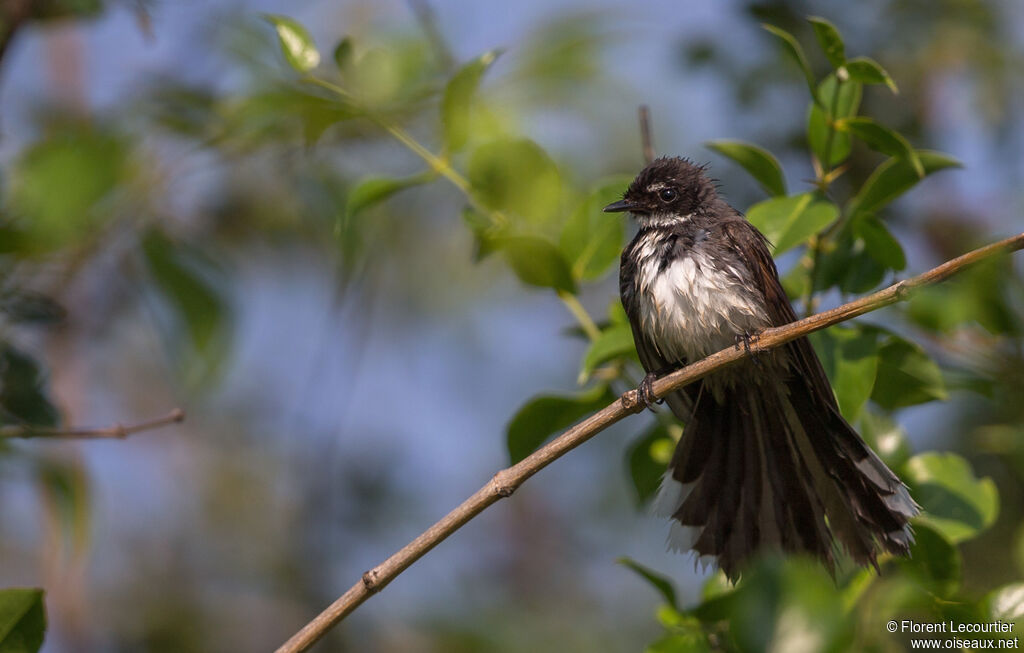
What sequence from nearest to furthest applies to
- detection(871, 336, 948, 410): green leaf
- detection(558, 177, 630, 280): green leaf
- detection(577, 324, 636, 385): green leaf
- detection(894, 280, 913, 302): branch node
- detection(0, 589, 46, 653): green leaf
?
detection(0, 589, 46, 653): green leaf
detection(894, 280, 913, 302): branch node
detection(871, 336, 948, 410): green leaf
detection(577, 324, 636, 385): green leaf
detection(558, 177, 630, 280): green leaf

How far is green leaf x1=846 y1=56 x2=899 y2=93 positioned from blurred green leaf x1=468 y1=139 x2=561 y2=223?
854 millimetres

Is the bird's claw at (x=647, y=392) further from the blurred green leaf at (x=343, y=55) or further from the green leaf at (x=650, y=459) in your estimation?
the blurred green leaf at (x=343, y=55)

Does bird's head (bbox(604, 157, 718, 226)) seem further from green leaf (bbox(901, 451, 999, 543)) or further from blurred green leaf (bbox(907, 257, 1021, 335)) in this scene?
green leaf (bbox(901, 451, 999, 543))

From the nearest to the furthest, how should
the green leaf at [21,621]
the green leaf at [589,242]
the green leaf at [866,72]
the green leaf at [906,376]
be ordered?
the green leaf at [21,621] < the green leaf at [866,72] < the green leaf at [906,376] < the green leaf at [589,242]

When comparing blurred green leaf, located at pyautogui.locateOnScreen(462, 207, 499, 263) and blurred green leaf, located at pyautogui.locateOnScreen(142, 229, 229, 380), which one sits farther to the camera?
blurred green leaf, located at pyautogui.locateOnScreen(462, 207, 499, 263)

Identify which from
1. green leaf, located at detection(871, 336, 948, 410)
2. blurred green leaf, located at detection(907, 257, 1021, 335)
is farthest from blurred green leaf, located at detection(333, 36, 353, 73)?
green leaf, located at detection(871, 336, 948, 410)

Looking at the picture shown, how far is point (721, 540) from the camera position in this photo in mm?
3037

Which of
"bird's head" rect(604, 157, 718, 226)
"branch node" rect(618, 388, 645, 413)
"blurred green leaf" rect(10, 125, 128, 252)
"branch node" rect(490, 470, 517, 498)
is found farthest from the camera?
"bird's head" rect(604, 157, 718, 226)

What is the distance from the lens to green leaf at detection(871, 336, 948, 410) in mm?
2611

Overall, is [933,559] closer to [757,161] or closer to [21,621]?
[757,161]

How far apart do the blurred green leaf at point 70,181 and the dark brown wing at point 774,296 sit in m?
1.72

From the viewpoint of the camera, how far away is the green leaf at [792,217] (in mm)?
2594

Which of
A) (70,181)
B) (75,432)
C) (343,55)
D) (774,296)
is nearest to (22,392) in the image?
(75,432)

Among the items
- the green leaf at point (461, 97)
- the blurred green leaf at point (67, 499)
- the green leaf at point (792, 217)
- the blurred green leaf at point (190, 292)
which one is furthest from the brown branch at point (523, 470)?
the green leaf at point (461, 97)
